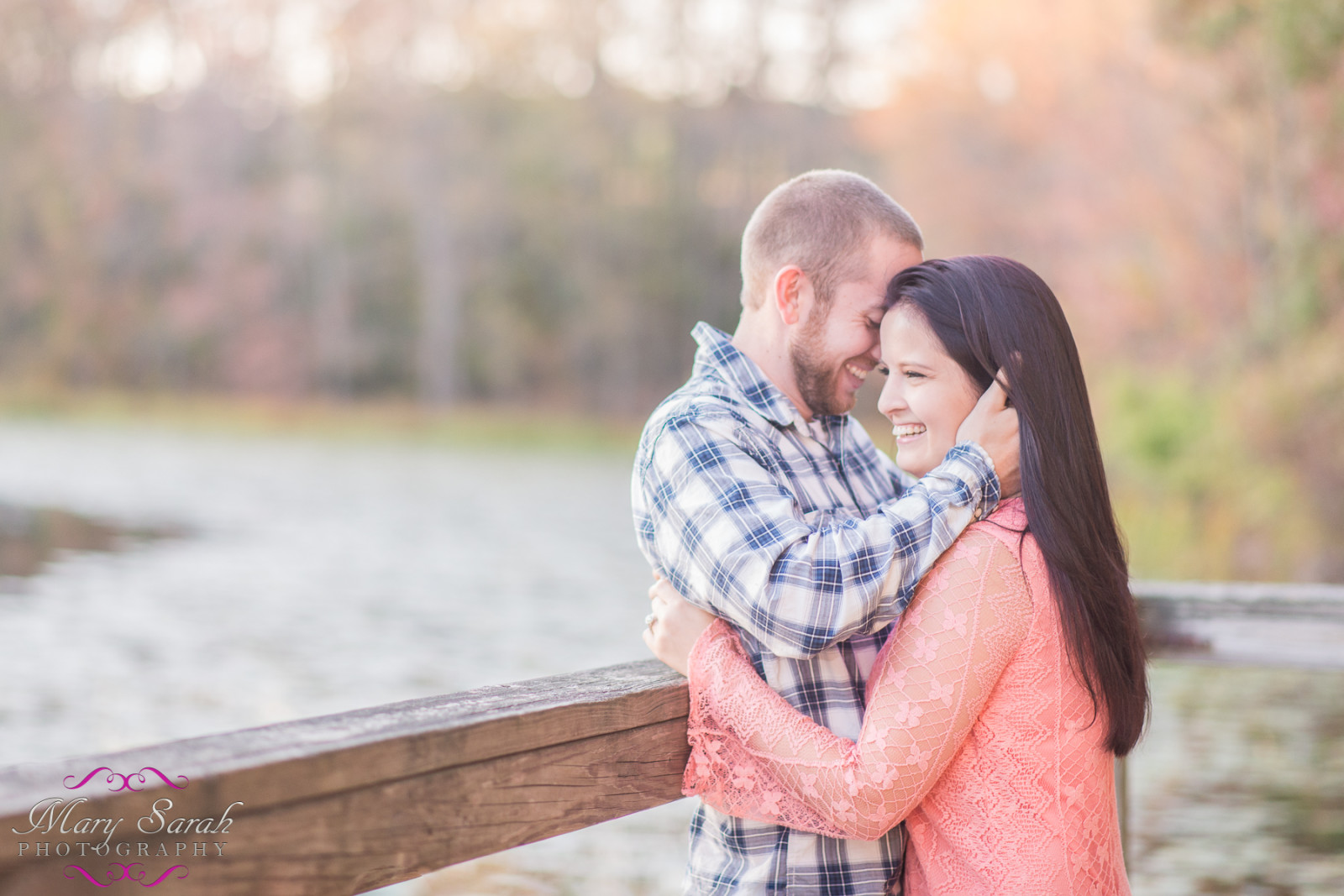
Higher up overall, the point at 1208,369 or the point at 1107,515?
the point at 1107,515

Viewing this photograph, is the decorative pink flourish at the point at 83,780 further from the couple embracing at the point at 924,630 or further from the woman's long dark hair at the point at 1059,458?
the woman's long dark hair at the point at 1059,458

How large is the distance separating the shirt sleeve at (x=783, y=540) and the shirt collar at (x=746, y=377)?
0.67ft

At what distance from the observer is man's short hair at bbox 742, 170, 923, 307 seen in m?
2.37

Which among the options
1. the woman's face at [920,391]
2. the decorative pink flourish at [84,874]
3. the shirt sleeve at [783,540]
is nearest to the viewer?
the decorative pink flourish at [84,874]

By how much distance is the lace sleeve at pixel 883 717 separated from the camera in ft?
6.31

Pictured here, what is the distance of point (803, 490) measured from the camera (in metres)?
2.28

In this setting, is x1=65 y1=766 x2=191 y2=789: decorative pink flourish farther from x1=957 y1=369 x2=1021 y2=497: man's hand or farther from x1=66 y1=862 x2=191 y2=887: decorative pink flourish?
x1=957 y1=369 x2=1021 y2=497: man's hand

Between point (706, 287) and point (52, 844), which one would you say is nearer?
point (52, 844)

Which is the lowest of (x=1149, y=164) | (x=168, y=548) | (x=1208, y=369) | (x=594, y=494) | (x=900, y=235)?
(x=594, y=494)

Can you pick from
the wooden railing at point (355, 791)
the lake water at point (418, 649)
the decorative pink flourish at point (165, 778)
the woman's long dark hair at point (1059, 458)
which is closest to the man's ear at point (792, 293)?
the woman's long dark hair at point (1059, 458)

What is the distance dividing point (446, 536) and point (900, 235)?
13.8 m

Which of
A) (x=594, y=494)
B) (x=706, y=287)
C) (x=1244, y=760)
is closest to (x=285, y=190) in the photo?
(x=706, y=287)

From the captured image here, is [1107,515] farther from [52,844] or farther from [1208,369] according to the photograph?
[1208,369]

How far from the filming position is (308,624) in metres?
10.5
